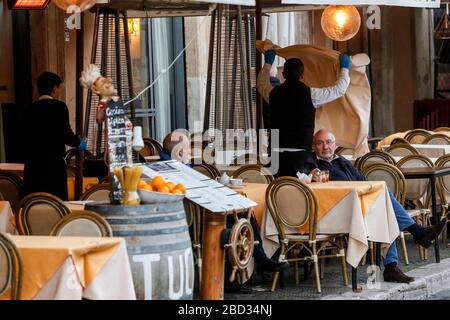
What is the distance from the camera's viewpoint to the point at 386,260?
11680 millimetres

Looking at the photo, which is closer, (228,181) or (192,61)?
(228,181)

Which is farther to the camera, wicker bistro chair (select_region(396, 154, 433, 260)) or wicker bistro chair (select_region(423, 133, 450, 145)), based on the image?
wicker bistro chair (select_region(423, 133, 450, 145))

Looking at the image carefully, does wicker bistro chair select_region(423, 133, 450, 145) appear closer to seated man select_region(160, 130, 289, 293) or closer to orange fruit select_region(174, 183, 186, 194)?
seated man select_region(160, 130, 289, 293)

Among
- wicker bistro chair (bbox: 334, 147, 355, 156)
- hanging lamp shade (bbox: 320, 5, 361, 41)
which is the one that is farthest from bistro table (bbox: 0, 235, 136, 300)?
hanging lamp shade (bbox: 320, 5, 361, 41)

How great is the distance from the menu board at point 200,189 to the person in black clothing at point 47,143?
200cm

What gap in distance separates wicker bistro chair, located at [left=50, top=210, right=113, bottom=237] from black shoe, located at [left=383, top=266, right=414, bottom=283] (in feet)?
12.7

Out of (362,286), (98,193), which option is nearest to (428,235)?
(362,286)

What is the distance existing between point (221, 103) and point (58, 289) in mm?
9838

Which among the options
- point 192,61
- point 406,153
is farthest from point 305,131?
point 192,61

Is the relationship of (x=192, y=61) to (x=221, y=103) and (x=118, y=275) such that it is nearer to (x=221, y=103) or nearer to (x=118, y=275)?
(x=221, y=103)

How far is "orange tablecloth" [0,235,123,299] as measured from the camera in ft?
25.6

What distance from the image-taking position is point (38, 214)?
9883mm

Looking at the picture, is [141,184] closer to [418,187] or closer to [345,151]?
[418,187]

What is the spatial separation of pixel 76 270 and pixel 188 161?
10.4 feet
